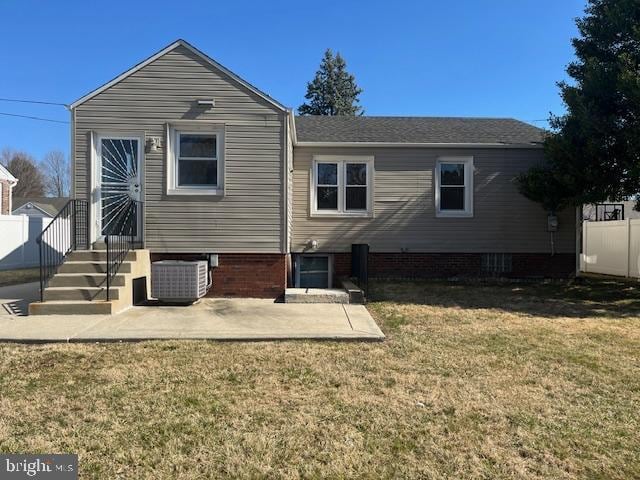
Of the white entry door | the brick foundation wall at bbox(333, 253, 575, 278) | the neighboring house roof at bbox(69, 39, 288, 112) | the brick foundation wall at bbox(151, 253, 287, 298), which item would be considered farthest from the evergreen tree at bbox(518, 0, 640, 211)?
the white entry door

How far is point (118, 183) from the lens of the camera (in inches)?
369

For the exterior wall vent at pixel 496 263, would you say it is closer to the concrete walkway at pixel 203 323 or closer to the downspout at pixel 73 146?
the concrete walkway at pixel 203 323

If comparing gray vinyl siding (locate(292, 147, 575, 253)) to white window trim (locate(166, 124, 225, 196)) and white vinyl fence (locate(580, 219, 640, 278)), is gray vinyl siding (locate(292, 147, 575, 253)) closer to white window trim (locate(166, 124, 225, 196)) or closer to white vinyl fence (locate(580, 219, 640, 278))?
white vinyl fence (locate(580, 219, 640, 278))

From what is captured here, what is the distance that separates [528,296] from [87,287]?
846 cm

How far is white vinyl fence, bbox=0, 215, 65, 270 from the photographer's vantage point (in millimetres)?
17422

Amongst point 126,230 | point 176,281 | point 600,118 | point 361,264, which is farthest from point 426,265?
point 126,230

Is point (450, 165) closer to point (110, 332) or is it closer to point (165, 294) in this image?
point (165, 294)

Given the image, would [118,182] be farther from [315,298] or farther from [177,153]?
[315,298]

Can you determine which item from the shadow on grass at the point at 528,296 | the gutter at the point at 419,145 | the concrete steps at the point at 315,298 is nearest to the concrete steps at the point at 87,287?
the concrete steps at the point at 315,298

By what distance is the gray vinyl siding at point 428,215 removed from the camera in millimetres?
12328

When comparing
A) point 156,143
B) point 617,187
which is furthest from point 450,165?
point 156,143

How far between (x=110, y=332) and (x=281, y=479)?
4213mm

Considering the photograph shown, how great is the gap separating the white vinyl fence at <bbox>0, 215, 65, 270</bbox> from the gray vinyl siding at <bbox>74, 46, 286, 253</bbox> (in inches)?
425

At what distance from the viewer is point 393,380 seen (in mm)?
4562
